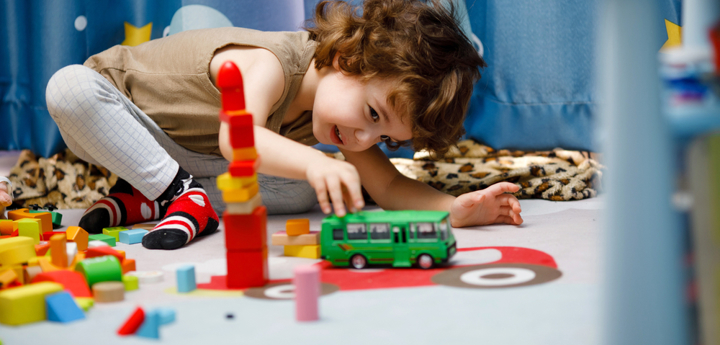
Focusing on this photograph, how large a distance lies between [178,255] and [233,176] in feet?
0.99

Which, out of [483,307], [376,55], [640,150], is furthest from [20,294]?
[376,55]

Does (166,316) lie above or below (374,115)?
below

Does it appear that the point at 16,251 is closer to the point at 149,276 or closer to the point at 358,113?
the point at 149,276

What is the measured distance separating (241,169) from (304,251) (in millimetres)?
239

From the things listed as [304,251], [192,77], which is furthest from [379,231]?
[192,77]

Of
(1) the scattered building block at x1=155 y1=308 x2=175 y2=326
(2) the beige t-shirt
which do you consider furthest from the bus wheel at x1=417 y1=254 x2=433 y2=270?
(2) the beige t-shirt

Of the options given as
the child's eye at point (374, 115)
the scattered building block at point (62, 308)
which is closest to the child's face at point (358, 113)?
the child's eye at point (374, 115)

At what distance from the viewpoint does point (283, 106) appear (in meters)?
1.29

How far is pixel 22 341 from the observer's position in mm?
536

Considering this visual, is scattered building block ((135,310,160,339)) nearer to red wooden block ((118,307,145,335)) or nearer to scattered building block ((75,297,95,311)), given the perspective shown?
red wooden block ((118,307,145,335))

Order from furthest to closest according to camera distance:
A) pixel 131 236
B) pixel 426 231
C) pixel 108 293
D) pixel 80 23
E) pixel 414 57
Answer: pixel 80 23 → pixel 414 57 → pixel 131 236 → pixel 426 231 → pixel 108 293

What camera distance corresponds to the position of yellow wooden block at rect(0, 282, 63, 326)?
1.87 feet

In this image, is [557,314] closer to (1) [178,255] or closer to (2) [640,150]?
(2) [640,150]

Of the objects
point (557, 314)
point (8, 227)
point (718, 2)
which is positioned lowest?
point (557, 314)
